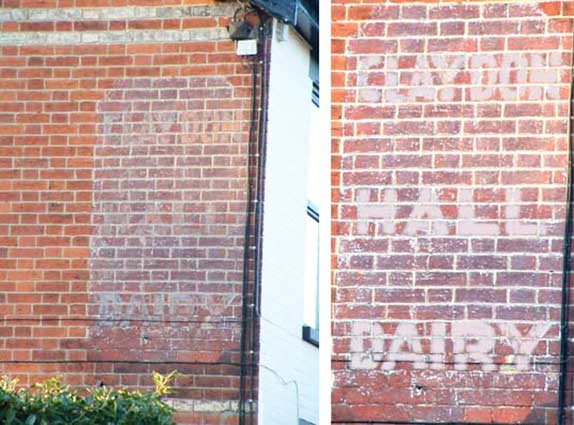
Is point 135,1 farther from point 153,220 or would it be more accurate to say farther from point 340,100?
point 340,100

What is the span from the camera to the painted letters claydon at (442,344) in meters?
7.39

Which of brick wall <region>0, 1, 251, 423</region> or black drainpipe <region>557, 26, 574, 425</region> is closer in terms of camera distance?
black drainpipe <region>557, 26, 574, 425</region>

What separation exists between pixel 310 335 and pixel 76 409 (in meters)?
4.51

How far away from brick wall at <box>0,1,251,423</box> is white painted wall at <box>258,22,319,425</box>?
0.40 metres

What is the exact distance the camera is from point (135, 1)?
11523 millimetres

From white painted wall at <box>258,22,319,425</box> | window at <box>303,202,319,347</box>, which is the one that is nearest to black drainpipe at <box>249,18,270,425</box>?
white painted wall at <box>258,22,319,425</box>

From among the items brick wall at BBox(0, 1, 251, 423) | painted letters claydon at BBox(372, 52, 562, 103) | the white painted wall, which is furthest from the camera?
the white painted wall

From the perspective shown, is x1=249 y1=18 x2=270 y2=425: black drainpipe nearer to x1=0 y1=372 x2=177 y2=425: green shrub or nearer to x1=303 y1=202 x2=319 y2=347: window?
x1=0 y1=372 x2=177 y2=425: green shrub

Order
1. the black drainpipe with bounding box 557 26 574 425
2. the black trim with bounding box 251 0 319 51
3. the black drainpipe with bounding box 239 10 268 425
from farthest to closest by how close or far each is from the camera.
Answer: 1. the black trim with bounding box 251 0 319 51
2. the black drainpipe with bounding box 239 10 268 425
3. the black drainpipe with bounding box 557 26 574 425

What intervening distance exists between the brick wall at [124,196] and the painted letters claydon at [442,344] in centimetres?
351

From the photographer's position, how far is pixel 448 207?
7.58 meters

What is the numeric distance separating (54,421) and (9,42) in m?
3.90

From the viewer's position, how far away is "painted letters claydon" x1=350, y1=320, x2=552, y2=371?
7.39 m

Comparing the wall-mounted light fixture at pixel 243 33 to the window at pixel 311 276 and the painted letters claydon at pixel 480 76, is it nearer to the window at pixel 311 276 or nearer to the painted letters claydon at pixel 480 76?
the window at pixel 311 276
